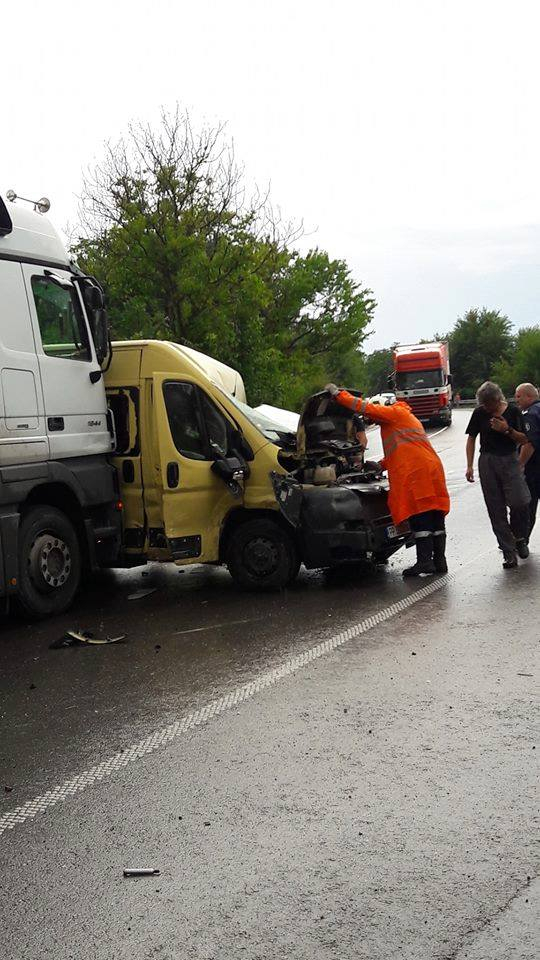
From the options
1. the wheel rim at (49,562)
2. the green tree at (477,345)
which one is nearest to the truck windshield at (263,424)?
the wheel rim at (49,562)

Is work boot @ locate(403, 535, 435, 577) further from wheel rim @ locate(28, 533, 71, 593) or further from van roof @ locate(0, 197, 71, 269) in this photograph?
van roof @ locate(0, 197, 71, 269)

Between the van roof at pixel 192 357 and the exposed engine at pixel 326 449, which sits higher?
the van roof at pixel 192 357

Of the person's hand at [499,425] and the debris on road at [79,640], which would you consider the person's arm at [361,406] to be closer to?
the person's hand at [499,425]

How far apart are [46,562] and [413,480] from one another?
3.33 meters

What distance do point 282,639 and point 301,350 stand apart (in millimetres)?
35100

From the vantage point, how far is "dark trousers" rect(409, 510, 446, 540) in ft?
29.5

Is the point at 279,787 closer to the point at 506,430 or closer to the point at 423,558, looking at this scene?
the point at 423,558

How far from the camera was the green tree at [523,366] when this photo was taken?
94238mm

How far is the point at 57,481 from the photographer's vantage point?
26.6ft

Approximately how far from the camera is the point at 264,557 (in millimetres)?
8695

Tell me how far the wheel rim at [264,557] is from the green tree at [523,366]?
282ft

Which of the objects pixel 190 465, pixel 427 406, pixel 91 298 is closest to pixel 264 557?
pixel 190 465

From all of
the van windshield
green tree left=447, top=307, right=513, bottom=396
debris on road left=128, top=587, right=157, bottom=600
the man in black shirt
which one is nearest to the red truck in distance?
the man in black shirt

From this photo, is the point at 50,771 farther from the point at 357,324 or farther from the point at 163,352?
the point at 357,324
